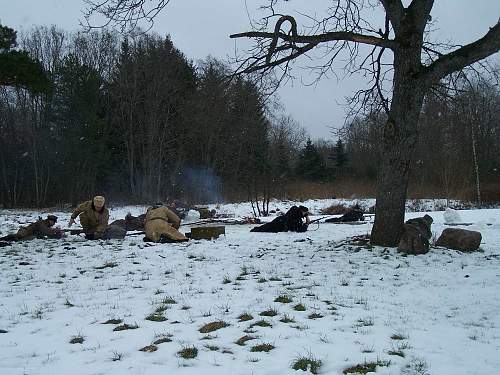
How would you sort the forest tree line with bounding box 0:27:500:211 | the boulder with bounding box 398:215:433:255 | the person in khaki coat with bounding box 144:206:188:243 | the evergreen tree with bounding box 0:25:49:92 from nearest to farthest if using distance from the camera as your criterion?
the boulder with bounding box 398:215:433:255
the person in khaki coat with bounding box 144:206:188:243
the evergreen tree with bounding box 0:25:49:92
the forest tree line with bounding box 0:27:500:211

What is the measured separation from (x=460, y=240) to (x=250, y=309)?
5.56 m

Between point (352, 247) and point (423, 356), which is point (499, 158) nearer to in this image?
point (352, 247)

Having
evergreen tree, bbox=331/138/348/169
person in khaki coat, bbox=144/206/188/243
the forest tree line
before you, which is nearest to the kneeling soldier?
person in khaki coat, bbox=144/206/188/243

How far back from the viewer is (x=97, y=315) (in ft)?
16.9

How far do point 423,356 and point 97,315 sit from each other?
10.9 ft

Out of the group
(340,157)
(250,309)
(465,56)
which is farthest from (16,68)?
(340,157)

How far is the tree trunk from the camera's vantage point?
9211 millimetres

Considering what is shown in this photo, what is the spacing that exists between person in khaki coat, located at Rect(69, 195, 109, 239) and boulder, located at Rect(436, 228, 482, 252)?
26.0 ft

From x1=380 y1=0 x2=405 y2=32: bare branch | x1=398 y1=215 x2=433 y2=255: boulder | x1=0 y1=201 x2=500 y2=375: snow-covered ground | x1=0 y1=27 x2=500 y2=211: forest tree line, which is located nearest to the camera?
Result: x1=0 y1=201 x2=500 y2=375: snow-covered ground

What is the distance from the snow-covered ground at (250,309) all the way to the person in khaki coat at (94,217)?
211cm

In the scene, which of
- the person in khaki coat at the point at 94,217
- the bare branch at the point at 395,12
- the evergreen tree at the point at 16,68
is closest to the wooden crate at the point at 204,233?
the person in khaki coat at the point at 94,217

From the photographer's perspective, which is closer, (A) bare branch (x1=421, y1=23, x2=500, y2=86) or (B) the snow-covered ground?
(B) the snow-covered ground

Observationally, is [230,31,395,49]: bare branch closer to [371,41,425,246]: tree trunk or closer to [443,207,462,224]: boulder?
[371,41,425,246]: tree trunk

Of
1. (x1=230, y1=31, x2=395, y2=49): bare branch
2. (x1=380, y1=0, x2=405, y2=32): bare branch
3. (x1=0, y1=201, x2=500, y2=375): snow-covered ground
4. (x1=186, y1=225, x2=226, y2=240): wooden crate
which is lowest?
(x1=0, y1=201, x2=500, y2=375): snow-covered ground
